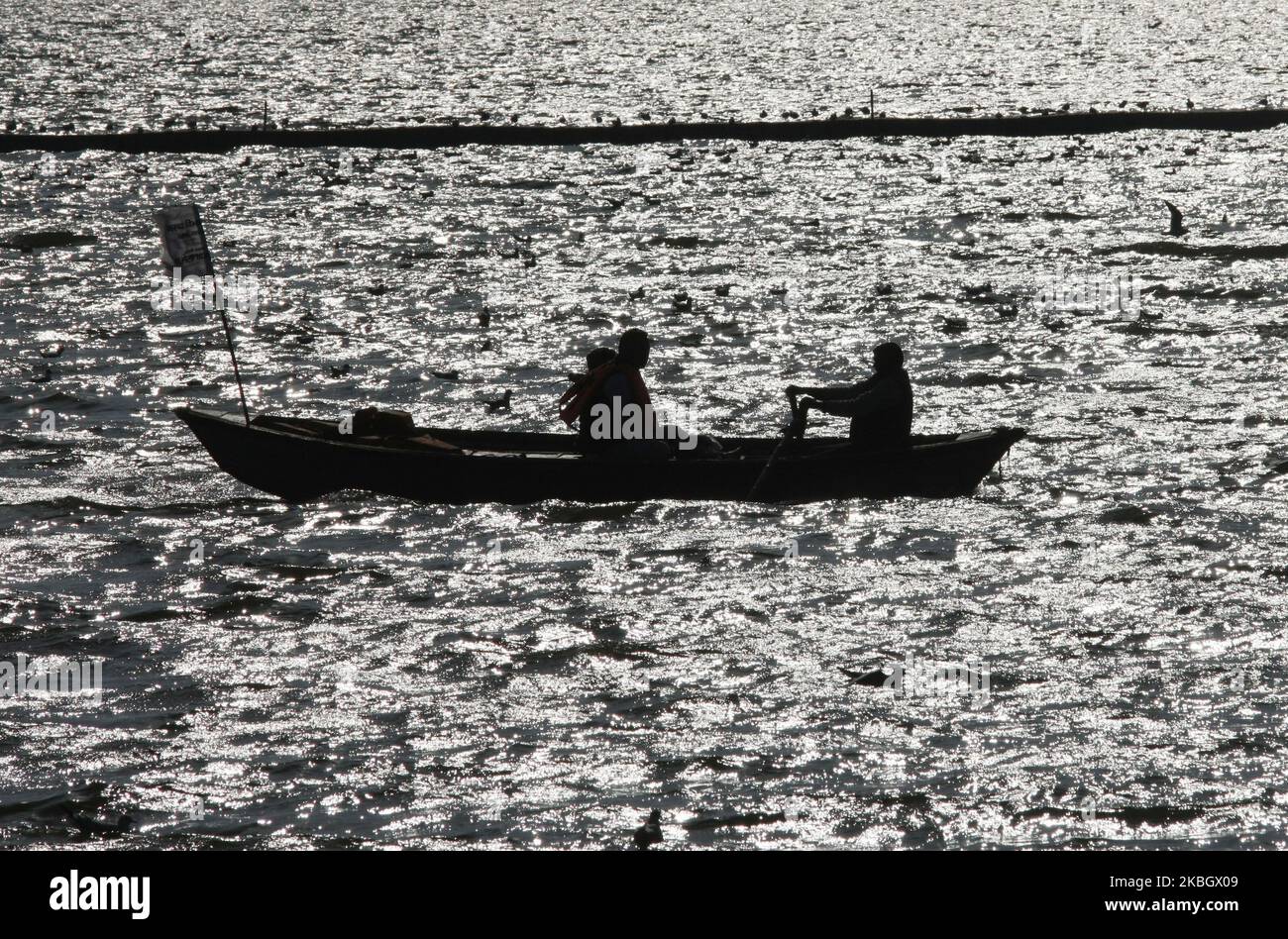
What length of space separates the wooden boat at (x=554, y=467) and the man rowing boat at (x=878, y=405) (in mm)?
184

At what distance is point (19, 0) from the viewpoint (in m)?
149

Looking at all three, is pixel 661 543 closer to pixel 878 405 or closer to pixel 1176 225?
pixel 878 405

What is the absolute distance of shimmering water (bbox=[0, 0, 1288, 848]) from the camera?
11555mm

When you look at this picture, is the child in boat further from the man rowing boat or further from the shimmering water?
the man rowing boat

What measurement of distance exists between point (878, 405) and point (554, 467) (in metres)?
3.03

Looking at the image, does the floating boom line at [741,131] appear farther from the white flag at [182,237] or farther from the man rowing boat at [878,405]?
the man rowing boat at [878,405]

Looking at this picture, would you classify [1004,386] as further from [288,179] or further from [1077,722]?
[288,179]

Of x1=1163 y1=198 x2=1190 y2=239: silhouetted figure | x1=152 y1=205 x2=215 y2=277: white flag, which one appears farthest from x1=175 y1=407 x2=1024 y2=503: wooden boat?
x1=1163 y1=198 x2=1190 y2=239: silhouetted figure

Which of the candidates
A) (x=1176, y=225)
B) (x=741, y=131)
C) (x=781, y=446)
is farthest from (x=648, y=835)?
(x=741, y=131)

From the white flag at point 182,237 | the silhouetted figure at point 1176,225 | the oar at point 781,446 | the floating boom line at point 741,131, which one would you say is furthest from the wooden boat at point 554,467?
the floating boom line at point 741,131

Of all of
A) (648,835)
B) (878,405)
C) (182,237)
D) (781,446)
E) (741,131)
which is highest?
(741,131)

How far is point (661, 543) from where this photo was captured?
1686 centimetres

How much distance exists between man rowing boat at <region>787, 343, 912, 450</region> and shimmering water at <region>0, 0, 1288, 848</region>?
0.79 meters
